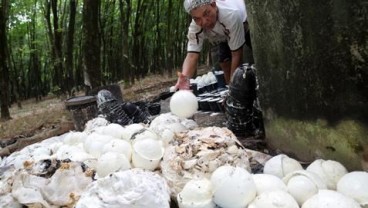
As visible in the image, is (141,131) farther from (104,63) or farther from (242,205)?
(104,63)

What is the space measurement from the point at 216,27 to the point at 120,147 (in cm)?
232

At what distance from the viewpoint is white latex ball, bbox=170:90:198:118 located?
4.54 metres

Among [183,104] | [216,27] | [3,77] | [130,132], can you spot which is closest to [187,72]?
[216,27]

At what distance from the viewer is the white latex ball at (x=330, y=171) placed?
3023mm

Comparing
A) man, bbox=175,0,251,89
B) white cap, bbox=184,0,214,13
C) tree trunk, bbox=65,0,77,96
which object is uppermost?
white cap, bbox=184,0,214,13

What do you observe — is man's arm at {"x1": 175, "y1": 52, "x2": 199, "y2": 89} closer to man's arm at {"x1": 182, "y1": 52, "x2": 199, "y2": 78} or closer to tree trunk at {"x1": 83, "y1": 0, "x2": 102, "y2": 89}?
man's arm at {"x1": 182, "y1": 52, "x2": 199, "y2": 78}

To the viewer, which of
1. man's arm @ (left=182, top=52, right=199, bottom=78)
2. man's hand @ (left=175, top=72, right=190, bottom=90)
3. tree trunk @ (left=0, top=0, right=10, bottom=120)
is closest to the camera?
man's hand @ (left=175, top=72, right=190, bottom=90)

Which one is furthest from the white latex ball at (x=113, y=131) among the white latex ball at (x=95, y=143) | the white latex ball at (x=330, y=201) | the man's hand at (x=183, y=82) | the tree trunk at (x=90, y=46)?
the tree trunk at (x=90, y=46)

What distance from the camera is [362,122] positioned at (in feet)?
10.1

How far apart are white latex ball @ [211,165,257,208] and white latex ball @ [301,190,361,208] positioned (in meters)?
0.36

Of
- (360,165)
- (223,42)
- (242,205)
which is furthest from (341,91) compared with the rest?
(223,42)

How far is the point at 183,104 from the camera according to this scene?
178 inches

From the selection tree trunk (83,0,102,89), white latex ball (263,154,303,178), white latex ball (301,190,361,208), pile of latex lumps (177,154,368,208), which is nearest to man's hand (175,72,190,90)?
white latex ball (263,154,303,178)

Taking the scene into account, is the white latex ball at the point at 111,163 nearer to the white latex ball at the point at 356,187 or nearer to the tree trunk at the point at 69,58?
the white latex ball at the point at 356,187
